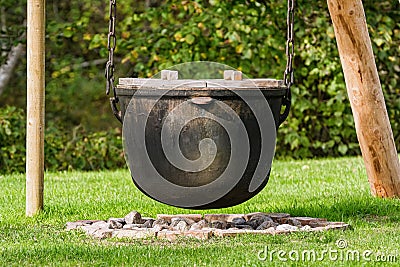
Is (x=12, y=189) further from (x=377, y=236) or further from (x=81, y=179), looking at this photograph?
(x=377, y=236)

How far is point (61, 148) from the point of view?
28.8 feet

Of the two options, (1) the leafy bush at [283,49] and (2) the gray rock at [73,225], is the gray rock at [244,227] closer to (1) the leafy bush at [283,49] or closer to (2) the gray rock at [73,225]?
(2) the gray rock at [73,225]

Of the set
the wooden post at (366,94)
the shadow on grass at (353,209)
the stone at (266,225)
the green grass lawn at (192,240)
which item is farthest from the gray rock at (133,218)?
the wooden post at (366,94)

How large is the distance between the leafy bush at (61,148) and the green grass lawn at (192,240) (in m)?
1.12

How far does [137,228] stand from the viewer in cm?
430

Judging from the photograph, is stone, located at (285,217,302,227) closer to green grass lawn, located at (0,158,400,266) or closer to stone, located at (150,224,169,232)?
green grass lawn, located at (0,158,400,266)

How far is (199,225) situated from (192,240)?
Result: 0.37 meters

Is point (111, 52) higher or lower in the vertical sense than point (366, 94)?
higher

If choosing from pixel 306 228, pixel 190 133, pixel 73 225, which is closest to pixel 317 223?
pixel 306 228

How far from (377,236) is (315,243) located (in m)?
0.40

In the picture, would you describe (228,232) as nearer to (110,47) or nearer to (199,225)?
(199,225)

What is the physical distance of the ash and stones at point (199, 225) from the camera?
4129 mm

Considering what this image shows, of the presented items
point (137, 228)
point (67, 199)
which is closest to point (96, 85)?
point (67, 199)

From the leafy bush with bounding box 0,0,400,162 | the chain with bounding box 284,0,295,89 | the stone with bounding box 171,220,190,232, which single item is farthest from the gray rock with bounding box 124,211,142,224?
the leafy bush with bounding box 0,0,400,162
